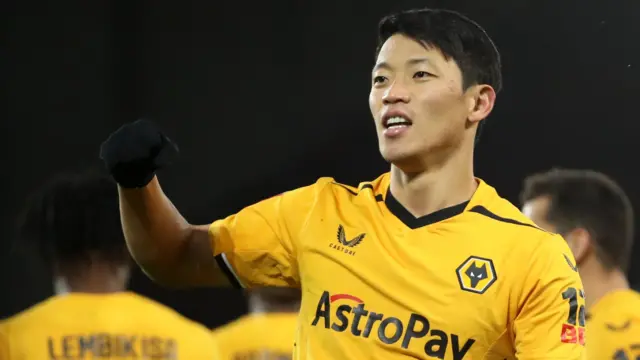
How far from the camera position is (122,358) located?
1.95 metres

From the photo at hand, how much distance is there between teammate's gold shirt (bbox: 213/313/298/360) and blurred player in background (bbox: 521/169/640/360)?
75 centimetres

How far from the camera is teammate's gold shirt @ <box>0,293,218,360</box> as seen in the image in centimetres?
192

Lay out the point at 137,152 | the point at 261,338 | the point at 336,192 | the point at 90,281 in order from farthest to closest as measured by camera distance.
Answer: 1. the point at 261,338
2. the point at 90,281
3. the point at 336,192
4. the point at 137,152

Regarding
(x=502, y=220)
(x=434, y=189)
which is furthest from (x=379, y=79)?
(x=502, y=220)

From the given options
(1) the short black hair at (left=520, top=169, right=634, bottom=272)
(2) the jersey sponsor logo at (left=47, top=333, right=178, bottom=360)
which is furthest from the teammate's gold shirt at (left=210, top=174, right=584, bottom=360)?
(1) the short black hair at (left=520, top=169, right=634, bottom=272)

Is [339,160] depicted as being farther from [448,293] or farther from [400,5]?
[448,293]

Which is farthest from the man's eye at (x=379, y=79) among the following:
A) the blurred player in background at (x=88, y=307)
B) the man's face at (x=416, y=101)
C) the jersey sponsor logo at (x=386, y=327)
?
the blurred player in background at (x=88, y=307)

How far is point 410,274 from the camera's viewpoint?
4.97ft

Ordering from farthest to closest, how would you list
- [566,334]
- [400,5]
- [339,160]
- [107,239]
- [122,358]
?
[339,160] < [400,5] < [107,239] < [122,358] < [566,334]

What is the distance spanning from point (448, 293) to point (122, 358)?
78 cm

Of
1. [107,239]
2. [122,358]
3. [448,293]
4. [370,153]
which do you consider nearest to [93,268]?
[107,239]

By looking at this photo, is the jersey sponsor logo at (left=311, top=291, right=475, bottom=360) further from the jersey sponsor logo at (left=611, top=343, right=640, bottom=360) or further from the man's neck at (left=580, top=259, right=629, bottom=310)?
the man's neck at (left=580, top=259, right=629, bottom=310)

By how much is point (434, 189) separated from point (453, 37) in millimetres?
256

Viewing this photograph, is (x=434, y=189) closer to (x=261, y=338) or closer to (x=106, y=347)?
(x=106, y=347)
